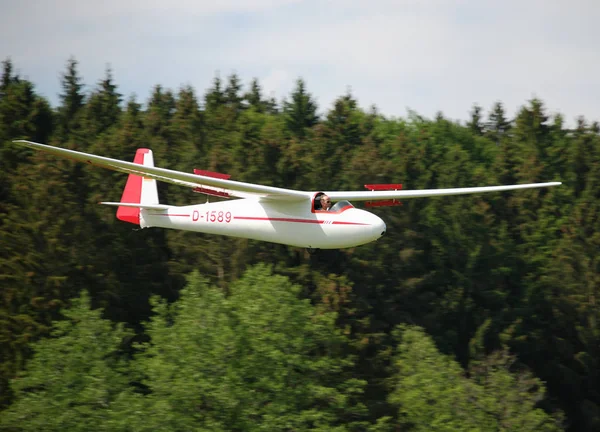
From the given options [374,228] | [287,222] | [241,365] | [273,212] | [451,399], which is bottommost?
[451,399]

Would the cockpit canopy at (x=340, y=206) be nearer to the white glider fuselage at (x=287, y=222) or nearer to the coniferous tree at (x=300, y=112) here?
the white glider fuselage at (x=287, y=222)

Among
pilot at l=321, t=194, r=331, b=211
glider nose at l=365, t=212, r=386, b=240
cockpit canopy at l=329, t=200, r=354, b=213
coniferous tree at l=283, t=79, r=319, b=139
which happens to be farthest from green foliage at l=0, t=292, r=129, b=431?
coniferous tree at l=283, t=79, r=319, b=139

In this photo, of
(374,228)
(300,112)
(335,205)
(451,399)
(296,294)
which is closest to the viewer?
(374,228)

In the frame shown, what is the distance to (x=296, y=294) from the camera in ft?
113

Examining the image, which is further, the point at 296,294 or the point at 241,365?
the point at 296,294

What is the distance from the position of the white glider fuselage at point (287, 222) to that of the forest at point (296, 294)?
558 cm

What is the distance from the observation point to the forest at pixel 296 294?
90.8ft

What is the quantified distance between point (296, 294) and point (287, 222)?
13575mm

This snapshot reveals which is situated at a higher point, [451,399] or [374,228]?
[374,228]

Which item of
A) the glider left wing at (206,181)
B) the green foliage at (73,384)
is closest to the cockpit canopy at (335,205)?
the glider left wing at (206,181)

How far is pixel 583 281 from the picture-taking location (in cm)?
4462

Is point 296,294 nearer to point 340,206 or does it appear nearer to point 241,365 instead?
point 241,365

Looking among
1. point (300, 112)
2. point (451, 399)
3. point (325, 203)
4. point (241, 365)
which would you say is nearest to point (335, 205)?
point (325, 203)

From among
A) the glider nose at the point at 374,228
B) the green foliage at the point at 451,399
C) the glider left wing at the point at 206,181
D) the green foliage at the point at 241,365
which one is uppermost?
the glider left wing at the point at 206,181
